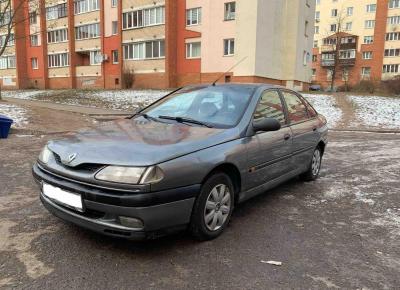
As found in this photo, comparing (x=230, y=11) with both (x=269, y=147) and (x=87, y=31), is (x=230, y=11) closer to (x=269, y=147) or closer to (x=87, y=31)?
(x=87, y=31)

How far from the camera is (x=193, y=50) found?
32719 millimetres

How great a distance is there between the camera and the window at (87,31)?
3944 centimetres

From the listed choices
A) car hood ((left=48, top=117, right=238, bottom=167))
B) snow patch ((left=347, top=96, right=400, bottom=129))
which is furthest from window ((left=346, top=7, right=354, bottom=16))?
car hood ((left=48, top=117, right=238, bottom=167))

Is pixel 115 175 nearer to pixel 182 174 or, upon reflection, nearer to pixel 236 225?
pixel 182 174

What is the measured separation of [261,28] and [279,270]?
28.9 meters

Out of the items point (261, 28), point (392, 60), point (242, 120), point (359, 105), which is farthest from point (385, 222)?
point (392, 60)

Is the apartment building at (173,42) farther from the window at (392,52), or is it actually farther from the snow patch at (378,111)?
the window at (392,52)

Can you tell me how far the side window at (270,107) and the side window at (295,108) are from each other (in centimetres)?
25

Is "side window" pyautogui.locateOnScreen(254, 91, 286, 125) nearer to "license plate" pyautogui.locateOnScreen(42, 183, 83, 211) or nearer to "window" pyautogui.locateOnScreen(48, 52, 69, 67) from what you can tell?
"license plate" pyautogui.locateOnScreen(42, 183, 83, 211)

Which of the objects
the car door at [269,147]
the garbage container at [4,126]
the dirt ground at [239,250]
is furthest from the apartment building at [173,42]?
the dirt ground at [239,250]

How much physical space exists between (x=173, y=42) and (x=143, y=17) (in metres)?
4.45

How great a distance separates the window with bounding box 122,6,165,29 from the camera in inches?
1316

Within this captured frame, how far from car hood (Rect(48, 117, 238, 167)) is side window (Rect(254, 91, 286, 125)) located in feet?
2.17

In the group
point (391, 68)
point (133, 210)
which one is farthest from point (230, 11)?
point (391, 68)
